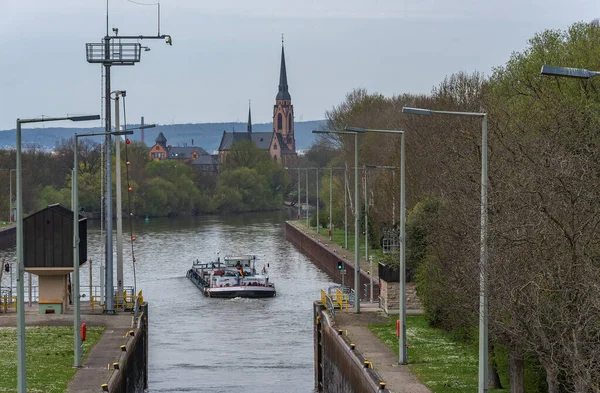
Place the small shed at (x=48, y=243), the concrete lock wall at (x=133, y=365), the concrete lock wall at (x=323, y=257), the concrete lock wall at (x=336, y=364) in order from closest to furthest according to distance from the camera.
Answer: the concrete lock wall at (x=336, y=364)
the concrete lock wall at (x=133, y=365)
the small shed at (x=48, y=243)
the concrete lock wall at (x=323, y=257)

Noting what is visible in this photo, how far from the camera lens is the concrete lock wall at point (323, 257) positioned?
252ft

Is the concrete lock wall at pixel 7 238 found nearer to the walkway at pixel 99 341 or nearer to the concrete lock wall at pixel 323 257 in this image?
the concrete lock wall at pixel 323 257

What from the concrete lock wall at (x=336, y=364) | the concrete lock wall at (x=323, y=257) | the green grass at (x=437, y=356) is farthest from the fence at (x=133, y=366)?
the concrete lock wall at (x=323, y=257)

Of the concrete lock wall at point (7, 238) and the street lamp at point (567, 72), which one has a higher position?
the street lamp at point (567, 72)

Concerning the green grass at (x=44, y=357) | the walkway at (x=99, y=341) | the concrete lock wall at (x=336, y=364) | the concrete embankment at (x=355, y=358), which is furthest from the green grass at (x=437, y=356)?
the green grass at (x=44, y=357)

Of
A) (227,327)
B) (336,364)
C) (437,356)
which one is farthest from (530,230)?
(227,327)

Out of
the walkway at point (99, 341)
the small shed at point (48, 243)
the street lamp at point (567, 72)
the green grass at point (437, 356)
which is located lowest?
the green grass at point (437, 356)

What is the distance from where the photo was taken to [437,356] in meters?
37.5

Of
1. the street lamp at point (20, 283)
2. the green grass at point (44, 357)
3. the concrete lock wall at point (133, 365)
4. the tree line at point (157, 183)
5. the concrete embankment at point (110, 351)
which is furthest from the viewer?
the tree line at point (157, 183)

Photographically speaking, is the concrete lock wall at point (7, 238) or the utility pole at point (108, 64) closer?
the utility pole at point (108, 64)

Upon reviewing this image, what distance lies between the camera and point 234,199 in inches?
6964

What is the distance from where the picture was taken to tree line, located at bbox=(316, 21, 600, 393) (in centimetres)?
2423

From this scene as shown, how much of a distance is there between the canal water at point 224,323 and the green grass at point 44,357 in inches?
151

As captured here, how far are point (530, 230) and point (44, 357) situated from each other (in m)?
16.7
